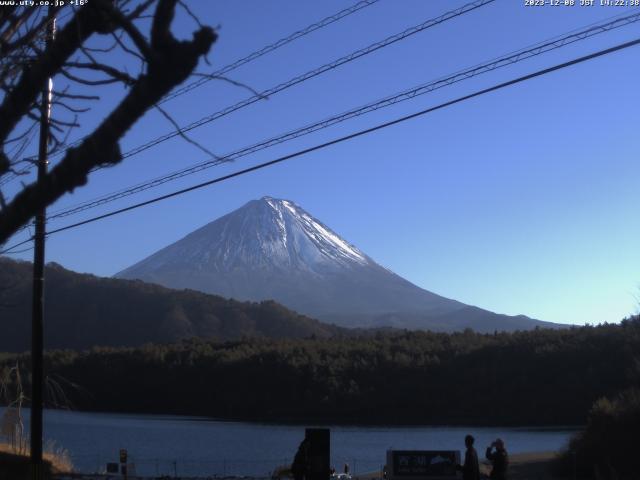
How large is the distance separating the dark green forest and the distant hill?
21.8 metres

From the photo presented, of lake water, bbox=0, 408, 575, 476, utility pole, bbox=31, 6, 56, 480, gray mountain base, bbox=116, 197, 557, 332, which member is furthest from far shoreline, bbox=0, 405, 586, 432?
gray mountain base, bbox=116, 197, 557, 332

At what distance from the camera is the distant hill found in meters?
95.9

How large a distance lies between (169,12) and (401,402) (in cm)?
5968

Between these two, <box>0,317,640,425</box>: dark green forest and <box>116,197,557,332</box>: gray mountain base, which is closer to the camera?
<box>0,317,640,425</box>: dark green forest

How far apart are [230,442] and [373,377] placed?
78.0 feet

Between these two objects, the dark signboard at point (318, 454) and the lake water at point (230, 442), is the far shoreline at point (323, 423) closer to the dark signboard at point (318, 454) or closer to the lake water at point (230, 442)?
the lake water at point (230, 442)

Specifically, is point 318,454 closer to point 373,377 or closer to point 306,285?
point 373,377

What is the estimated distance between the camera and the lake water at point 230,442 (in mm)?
32781

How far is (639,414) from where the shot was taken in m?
26.5

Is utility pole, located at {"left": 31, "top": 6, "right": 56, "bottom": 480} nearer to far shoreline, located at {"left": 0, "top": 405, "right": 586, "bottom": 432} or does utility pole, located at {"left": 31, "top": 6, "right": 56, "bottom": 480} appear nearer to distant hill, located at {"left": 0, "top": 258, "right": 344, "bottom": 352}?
far shoreline, located at {"left": 0, "top": 405, "right": 586, "bottom": 432}

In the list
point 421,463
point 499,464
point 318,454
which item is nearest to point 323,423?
point 421,463

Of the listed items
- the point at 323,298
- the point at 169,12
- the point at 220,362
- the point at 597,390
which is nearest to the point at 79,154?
the point at 169,12

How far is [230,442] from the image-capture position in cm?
4247

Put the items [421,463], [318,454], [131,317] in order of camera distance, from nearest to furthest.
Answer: [318,454], [421,463], [131,317]
